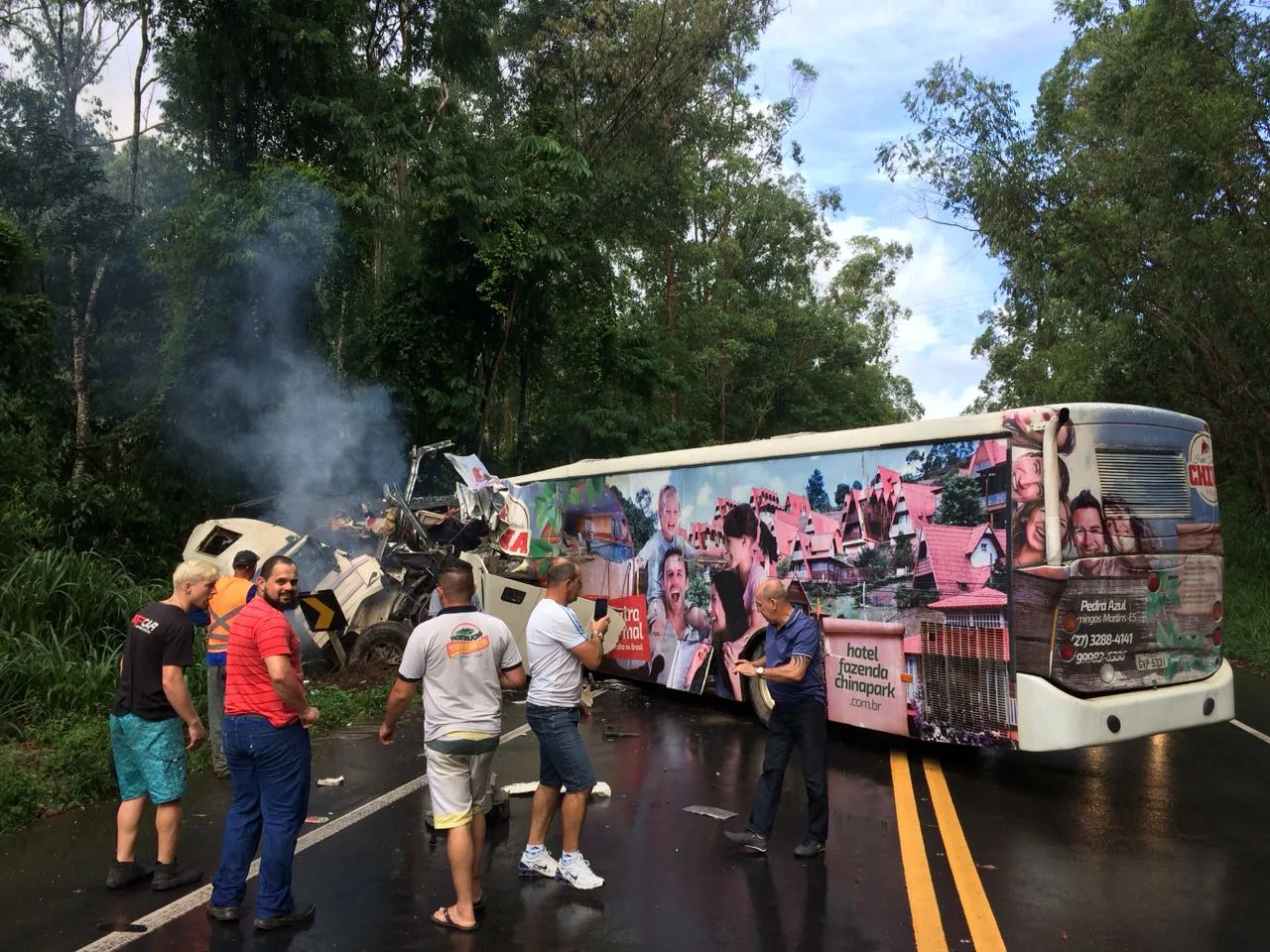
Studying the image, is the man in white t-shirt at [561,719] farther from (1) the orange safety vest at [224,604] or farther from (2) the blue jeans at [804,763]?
(1) the orange safety vest at [224,604]

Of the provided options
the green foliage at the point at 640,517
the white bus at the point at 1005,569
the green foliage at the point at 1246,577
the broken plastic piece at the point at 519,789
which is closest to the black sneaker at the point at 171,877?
the broken plastic piece at the point at 519,789

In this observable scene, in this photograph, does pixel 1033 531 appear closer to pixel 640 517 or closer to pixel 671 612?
pixel 671 612

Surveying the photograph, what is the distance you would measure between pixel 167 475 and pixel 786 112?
26.5 m

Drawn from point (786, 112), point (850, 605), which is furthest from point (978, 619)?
point (786, 112)

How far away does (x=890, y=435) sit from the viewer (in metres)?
7.44

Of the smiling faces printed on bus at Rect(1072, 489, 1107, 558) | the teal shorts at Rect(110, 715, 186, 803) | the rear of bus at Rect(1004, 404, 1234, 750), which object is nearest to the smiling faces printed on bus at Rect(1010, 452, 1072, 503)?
the rear of bus at Rect(1004, 404, 1234, 750)

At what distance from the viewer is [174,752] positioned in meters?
5.23

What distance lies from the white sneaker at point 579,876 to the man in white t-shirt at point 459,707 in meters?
0.48

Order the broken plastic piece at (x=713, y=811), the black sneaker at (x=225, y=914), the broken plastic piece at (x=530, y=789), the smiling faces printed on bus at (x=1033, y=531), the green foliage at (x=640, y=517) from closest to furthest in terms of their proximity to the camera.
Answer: the black sneaker at (x=225, y=914), the broken plastic piece at (x=713, y=811), the smiling faces printed on bus at (x=1033, y=531), the broken plastic piece at (x=530, y=789), the green foliage at (x=640, y=517)

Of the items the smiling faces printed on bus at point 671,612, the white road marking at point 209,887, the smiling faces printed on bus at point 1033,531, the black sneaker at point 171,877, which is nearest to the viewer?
the white road marking at point 209,887

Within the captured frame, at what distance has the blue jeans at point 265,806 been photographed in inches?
181

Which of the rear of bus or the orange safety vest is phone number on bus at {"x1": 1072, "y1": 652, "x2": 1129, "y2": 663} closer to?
the rear of bus

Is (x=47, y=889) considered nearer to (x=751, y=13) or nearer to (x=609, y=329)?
(x=609, y=329)

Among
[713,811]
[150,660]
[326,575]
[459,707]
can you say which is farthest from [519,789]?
[326,575]
